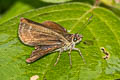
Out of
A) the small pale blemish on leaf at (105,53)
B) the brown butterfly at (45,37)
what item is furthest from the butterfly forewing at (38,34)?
the small pale blemish on leaf at (105,53)

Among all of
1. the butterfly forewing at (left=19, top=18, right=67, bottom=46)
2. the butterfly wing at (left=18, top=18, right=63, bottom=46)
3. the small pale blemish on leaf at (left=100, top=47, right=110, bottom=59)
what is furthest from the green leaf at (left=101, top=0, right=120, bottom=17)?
the butterfly wing at (left=18, top=18, right=63, bottom=46)

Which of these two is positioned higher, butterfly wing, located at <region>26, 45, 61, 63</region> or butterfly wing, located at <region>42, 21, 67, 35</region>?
butterfly wing, located at <region>42, 21, 67, 35</region>

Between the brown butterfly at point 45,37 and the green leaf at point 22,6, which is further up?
the green leaf at point 22,6

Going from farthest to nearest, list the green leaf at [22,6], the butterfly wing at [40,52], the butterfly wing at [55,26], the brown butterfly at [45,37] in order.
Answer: the green leaf at [22,6] < the butterfly wing at [55,26] < the brown butterfly at [45,37] < the butterfly wing at [40,52]

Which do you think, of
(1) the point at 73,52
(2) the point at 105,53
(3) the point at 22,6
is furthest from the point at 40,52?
(3) the point at 22,6

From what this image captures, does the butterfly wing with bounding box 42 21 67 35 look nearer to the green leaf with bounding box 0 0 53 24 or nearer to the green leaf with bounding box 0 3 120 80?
the green leaf with bounding box 0 3 120 80

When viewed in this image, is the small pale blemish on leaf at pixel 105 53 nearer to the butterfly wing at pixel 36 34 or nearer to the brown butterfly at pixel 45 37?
the brown butterfly at pixel 45 37

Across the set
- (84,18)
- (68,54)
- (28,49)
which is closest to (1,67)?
(28,49)

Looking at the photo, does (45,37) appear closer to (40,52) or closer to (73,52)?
(40,52)

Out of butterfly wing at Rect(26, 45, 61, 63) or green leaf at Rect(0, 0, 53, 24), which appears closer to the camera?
butterfly wing at Rect(26, 45, 61, 63)
